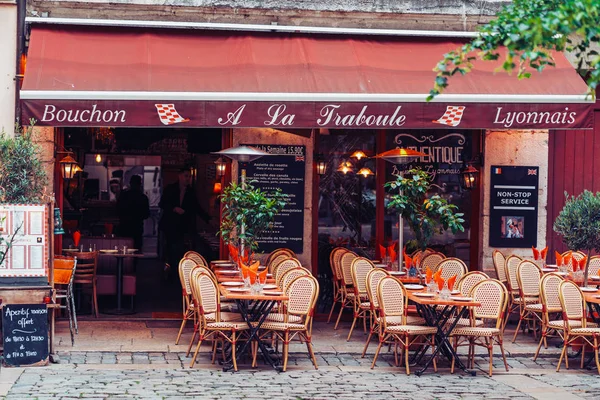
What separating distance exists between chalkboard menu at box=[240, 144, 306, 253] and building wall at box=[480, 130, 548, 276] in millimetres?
2743

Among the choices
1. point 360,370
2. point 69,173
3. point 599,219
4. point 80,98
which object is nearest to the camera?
point 360,370

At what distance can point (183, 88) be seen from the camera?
456 inches

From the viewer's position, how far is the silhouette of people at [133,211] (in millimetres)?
16719

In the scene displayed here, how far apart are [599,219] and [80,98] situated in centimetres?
671

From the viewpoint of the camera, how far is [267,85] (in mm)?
11781

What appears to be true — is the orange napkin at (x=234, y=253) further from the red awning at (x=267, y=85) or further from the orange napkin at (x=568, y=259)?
the orange napkin at (x=568, y=259)

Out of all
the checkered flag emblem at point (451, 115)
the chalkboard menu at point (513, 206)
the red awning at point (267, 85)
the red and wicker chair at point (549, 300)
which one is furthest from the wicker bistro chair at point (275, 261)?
the red and wicker chair at point (549, 300)

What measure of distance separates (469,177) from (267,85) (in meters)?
3.73

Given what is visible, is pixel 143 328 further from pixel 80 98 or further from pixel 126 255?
pixel 80 98

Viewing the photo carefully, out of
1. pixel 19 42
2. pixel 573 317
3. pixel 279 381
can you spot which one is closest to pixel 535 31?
pixel 279 381

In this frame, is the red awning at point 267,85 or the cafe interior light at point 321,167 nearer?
the red awning at point 267,85

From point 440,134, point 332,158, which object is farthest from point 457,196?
point 332,158

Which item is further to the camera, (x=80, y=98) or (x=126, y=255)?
(x=126, y=255)

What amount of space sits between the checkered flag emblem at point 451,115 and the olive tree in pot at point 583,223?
6.19 ft
